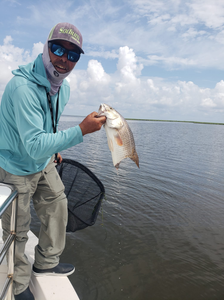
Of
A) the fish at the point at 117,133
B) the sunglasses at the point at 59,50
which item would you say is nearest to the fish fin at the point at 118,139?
the fish at the point at 117,133

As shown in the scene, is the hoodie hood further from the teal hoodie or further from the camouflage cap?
the camouflage cap

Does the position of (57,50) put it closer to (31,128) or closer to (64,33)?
(64,33)

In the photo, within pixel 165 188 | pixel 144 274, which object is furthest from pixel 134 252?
pixel 165 188

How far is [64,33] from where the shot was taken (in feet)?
7.71

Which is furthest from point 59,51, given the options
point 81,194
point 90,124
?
point 81,194

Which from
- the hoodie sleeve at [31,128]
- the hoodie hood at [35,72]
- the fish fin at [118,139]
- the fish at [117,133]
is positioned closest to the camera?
the hoodie sleeve at [31,128]

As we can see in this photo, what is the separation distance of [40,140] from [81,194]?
77.9 inches

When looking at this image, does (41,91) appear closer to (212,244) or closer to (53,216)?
(53,216)

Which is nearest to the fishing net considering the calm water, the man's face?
the calm water

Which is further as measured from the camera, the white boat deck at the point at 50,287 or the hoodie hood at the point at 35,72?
the white boat deck at the point at 50,287

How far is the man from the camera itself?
2146 millimetres

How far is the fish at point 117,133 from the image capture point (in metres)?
2.58

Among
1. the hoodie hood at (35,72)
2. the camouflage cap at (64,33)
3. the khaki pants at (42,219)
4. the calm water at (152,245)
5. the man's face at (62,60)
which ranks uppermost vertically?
the camouflage cap at (64,33)

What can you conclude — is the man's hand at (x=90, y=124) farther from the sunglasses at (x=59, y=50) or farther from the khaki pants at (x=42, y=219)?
the khaki pants at (x=42, y=219)
